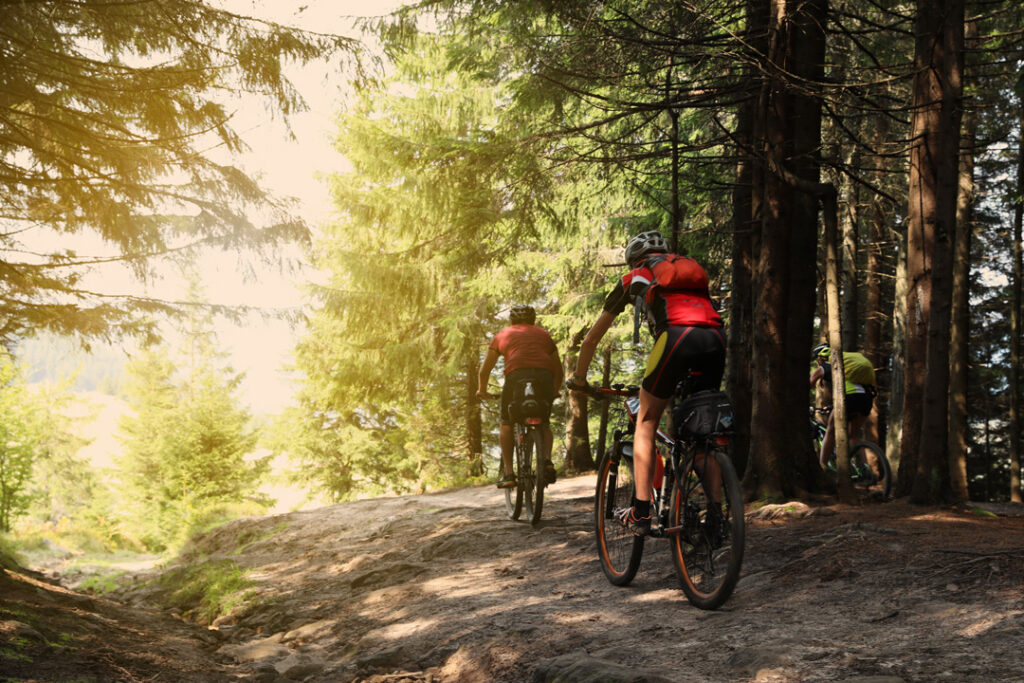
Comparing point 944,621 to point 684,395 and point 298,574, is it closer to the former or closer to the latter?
point 684,395

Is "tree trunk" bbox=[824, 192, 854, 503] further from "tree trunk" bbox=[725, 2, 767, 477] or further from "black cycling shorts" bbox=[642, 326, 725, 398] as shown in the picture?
"black cycling shorts" bbox=[642, 326, 725, 398]

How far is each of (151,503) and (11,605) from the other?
22.4 m

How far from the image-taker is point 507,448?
25.2 feet

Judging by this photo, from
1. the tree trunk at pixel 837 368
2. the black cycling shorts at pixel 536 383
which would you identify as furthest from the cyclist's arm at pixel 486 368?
the tree trunk at pixel 837 368

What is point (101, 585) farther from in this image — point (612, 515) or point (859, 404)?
point (859, 404)

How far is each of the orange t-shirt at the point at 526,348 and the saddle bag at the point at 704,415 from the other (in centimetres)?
320

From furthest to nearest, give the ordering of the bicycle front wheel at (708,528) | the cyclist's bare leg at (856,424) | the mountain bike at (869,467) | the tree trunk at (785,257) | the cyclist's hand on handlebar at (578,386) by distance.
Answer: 1. the cyclist's bare leg at (856,424)
2. the mountain bike at (869,467)
3. the tree trunk at (785,257)
4. the cyclist's hand on handlebar at (578,386)
5. the bicycle front wheel at (708,528)

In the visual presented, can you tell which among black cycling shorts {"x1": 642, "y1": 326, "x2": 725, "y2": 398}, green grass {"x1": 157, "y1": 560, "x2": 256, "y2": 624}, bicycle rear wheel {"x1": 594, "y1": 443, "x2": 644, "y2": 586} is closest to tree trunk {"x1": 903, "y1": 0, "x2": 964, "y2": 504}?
bicycle rear wheel {"x1": 594, "y1": 443, "x2": 644, "y2": 586}

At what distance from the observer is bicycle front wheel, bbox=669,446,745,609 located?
3.88m

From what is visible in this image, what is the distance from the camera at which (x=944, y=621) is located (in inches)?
130

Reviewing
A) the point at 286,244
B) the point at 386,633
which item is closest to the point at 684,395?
the point at 386,633

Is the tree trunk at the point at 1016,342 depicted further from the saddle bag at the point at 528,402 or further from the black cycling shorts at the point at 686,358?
the black cycling shorts at the point at 686,358

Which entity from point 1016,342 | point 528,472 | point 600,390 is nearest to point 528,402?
point 528,472

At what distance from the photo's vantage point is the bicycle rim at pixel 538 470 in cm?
713
